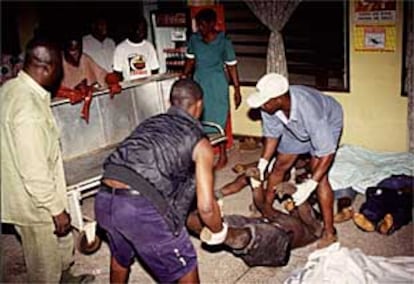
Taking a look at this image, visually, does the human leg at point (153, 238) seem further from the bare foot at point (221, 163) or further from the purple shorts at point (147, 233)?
the bare foot at point (221, 163)

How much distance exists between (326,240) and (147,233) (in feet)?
5.80

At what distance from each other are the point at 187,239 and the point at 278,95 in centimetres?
131

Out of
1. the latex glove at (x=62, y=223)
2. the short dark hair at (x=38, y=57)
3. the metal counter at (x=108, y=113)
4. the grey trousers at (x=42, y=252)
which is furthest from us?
the metal counter at (x=108, y=113)

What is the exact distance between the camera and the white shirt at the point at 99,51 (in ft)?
20.5

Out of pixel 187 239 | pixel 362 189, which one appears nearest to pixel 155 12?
pixel 362 189

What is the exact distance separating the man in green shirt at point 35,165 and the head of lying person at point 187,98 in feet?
2.27

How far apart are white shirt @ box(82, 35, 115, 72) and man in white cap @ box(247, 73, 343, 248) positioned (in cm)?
248

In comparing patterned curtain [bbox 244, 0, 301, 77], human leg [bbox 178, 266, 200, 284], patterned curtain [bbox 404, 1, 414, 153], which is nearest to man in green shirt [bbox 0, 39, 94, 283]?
human leg [bbox 178, 266, 200, 284]

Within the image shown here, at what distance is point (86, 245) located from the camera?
171 inches

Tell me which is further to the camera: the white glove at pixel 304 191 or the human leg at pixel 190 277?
the white glove at pixel 304 191

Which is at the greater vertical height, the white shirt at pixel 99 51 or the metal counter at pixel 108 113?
the white shirt at pixel 99 51

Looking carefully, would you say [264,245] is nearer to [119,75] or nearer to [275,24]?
[119,75]

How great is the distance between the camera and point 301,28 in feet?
21.6

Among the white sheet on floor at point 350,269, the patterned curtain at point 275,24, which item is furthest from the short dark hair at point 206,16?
the white sheet on floor at point 350,269
